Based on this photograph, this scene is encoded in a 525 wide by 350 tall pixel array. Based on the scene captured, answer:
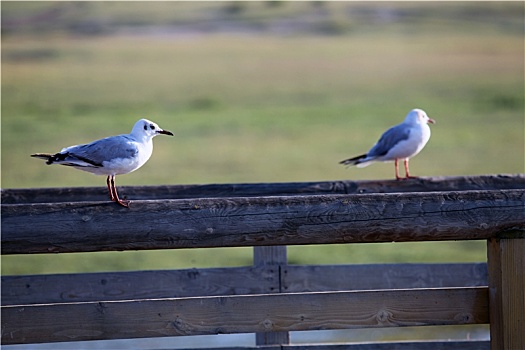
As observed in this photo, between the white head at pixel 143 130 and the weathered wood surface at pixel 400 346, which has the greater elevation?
the white head at pixel 143 130

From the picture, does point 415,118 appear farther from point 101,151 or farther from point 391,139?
point 101,151

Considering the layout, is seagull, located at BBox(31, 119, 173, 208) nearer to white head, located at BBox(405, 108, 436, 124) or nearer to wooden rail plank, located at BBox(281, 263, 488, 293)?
wooden rail plank, located at BBox(281, 263, 488, 293)

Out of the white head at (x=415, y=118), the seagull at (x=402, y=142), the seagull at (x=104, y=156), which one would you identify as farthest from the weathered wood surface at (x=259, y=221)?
the white head at (x=415, y=118)

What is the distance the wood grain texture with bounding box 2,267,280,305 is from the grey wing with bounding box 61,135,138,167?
0.81 meters

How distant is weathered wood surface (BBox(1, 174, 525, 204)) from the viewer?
5004 millimetres

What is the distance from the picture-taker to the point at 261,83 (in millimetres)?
31891

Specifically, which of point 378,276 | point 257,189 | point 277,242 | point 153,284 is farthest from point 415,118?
point 277,242

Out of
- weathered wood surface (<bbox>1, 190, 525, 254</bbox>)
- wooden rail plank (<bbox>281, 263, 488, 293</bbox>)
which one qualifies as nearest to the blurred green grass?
wooden rail plank (<bbox>281, 263, 488, 293</bbox>)

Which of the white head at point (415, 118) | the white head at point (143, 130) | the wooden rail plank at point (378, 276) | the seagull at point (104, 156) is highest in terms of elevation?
the white head at point (415, 118)

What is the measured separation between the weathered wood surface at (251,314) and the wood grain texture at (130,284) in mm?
1524

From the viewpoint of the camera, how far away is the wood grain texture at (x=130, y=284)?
507 centimetres

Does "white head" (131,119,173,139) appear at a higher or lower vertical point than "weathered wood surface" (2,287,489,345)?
higher

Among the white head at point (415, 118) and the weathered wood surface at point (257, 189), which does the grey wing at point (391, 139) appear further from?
the weathered wood surface at point (257, 189)

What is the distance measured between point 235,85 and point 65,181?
1633 centimetres
